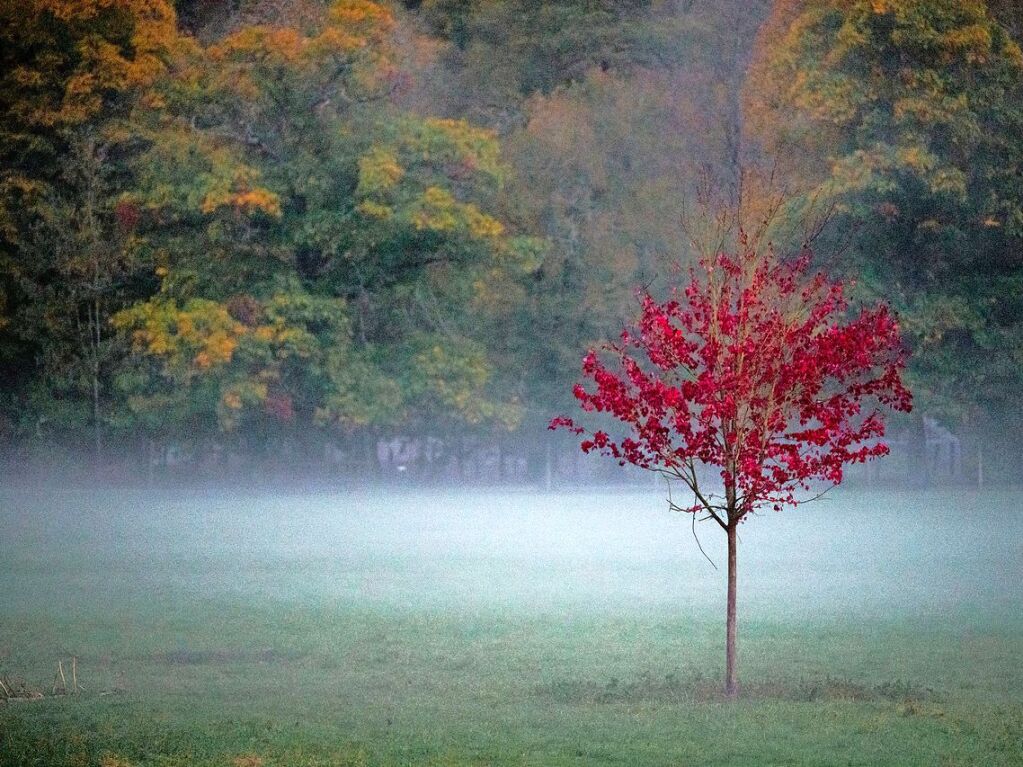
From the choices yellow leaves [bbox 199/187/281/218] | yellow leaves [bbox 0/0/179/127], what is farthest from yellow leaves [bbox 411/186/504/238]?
yellow leaves [bbox 0/0/179/127]

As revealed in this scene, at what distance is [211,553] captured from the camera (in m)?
23.9

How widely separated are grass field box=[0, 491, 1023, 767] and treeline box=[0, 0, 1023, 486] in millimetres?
8033

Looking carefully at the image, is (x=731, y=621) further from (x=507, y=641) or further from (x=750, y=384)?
(x=507, y=641)

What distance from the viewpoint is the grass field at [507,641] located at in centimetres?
977

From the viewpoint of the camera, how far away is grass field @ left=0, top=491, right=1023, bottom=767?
9766mm

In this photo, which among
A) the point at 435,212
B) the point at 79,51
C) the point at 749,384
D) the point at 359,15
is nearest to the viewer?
the point at 749,384

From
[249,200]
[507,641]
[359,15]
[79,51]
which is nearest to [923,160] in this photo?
[359,15]

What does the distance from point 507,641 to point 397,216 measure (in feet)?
76.2

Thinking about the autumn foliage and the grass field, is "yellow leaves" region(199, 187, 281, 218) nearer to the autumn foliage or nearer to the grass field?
the grass field

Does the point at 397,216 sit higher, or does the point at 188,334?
the point at 397,216

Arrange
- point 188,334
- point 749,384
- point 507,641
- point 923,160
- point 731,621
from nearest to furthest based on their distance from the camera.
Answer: point 749,384
point 731,621
point 507,641
point 923,160
point 188,334

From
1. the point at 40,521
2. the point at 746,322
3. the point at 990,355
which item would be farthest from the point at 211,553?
the point at 990,355

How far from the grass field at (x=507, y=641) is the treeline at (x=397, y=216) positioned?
8.03 m

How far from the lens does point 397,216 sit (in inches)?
1470
